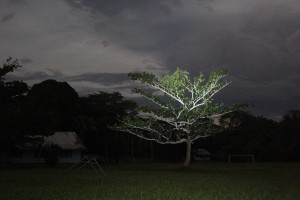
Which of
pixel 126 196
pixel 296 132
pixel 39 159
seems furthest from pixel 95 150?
pixel 126 196

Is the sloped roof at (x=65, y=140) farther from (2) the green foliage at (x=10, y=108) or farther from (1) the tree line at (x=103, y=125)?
(2) the green foliage at (x=10, y=108)

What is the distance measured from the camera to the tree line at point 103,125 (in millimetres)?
41469

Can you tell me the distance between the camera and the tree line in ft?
136

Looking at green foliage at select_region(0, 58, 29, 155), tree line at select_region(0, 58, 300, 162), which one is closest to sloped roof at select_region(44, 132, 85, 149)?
tree line at select_region(0, 58, 300, 162)

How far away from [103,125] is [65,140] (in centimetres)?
591

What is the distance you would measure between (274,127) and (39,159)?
41581mm

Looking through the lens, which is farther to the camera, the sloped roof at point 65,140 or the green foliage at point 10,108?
the sloped roof at point 65,140

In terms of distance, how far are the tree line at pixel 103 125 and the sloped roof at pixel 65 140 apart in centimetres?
172

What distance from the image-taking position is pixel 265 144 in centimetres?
7575

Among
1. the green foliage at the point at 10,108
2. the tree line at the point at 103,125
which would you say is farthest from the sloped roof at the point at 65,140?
the green foliage at the point at 10,108

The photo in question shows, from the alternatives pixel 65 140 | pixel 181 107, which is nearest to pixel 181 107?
pixel 181 107

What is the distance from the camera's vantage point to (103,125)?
6184cm

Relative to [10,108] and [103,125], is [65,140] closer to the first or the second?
[103,125]

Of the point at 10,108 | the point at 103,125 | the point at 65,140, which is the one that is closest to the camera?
the point at 10,108
